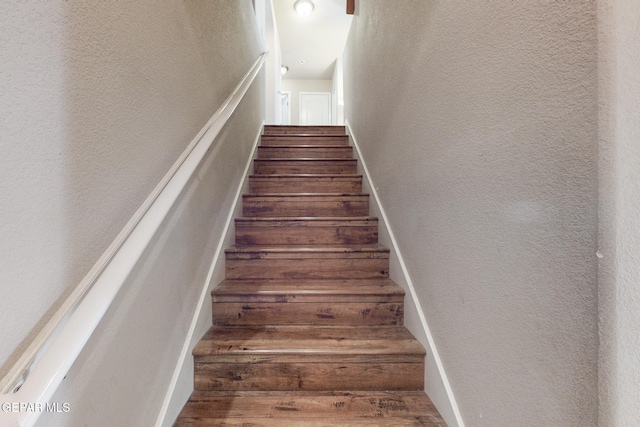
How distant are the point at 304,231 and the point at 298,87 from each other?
5.82 m

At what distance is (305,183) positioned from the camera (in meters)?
2.20

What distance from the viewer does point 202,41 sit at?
1206mm

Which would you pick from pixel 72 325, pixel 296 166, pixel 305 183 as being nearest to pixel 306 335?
pixel 72 325

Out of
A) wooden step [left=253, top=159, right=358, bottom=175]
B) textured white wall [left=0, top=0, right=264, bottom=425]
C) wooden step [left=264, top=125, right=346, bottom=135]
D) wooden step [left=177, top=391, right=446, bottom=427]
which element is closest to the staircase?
wooden step [left=177, top=391, right=446, bottom=427]

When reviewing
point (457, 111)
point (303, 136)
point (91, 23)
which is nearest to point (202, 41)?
point (91, 23)

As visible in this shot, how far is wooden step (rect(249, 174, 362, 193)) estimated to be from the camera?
7.22 feet

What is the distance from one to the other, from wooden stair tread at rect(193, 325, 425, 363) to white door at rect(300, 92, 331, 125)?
237 inches

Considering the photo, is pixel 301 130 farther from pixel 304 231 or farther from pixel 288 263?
pixel 288 263

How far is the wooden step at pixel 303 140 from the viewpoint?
2.87 m

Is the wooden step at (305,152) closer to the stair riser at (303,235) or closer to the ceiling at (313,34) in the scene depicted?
the stair riser at (303,235)

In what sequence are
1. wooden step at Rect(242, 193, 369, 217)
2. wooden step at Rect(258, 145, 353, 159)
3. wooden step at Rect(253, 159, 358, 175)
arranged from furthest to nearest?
wooden step at Rect(258, 145, 353, 159) < wooden step at Rect(253, 159, 358, 175) < wooden step at Rect(242, 193, 369, 217)

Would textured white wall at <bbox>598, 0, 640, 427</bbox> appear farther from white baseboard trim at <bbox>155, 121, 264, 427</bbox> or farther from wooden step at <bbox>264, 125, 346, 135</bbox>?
wooden step at <bbox>264, 125, 346, 135</bbox>

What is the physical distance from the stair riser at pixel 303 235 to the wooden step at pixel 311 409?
2.80 feet

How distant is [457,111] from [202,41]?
110cm
